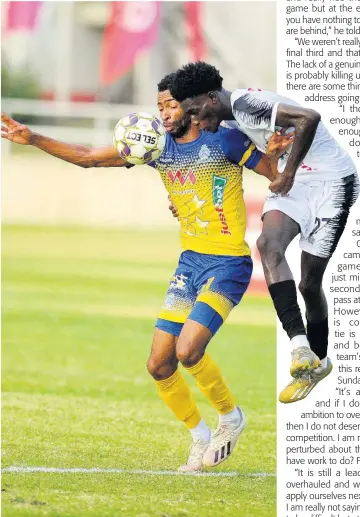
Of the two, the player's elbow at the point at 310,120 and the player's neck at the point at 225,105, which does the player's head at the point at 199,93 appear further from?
the player's elbow at the point at 310,120

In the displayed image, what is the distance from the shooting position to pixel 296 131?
21.4 ft

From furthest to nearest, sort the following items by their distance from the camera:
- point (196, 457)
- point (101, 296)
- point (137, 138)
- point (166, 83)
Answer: point (101, 296) → point (196, 457) → point (137, 138) → point (166, 83)

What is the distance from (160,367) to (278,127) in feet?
6.24

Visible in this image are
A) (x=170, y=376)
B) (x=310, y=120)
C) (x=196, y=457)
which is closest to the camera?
(x=310, y=120)

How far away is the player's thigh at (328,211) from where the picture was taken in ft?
22.9

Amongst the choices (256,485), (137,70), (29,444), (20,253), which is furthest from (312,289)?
(137,70)

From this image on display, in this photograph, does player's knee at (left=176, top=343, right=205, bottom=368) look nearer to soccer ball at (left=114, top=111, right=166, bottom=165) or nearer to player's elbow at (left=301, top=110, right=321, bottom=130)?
soccer ball at (left=114, top=111, right=166, bottom=165)

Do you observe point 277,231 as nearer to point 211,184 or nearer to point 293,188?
point 293,188

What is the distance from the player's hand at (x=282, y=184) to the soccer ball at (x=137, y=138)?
2.93 feet

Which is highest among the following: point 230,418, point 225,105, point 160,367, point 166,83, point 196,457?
point 166,83

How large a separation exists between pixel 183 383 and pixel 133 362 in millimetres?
6245

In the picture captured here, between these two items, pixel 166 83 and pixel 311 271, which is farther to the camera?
pixel 311 271

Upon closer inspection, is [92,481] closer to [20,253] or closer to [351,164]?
[351,164]

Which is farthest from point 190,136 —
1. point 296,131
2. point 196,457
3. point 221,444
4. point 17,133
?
point 196,457
